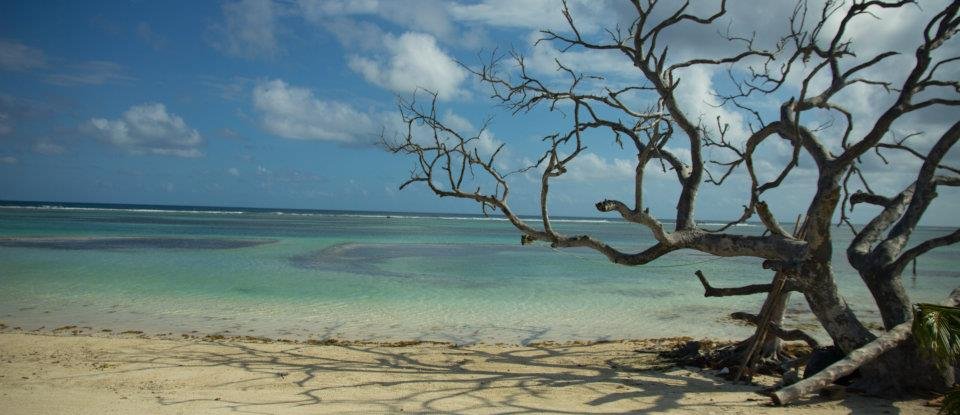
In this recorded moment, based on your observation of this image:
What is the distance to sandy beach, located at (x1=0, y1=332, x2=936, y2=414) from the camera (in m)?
5.25

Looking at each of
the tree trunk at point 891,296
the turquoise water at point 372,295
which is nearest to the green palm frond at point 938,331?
the tree trunk at point 891,296

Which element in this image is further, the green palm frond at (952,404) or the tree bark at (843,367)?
the tree bark at (843,367)

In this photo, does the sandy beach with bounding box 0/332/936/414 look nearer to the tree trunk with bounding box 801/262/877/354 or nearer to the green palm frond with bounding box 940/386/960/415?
the tree trunk with bounding box 801/262/877/354

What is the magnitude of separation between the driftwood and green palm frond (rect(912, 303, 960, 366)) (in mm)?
427

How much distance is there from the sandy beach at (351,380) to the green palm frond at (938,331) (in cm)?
71

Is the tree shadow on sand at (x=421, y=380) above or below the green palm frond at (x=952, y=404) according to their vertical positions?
below

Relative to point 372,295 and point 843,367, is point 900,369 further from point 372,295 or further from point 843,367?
point 372,295

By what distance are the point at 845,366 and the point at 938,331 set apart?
784mm

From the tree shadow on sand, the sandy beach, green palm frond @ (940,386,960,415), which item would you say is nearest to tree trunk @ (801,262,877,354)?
the sandy beach

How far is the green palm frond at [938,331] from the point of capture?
4688 millimetres

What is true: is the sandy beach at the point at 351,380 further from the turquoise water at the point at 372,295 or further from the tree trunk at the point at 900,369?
→ the turquoise water at the point at 372,295

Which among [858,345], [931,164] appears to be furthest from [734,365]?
[931,164]


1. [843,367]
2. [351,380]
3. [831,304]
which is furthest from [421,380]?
[831,304]

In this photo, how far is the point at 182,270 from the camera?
1606cm
